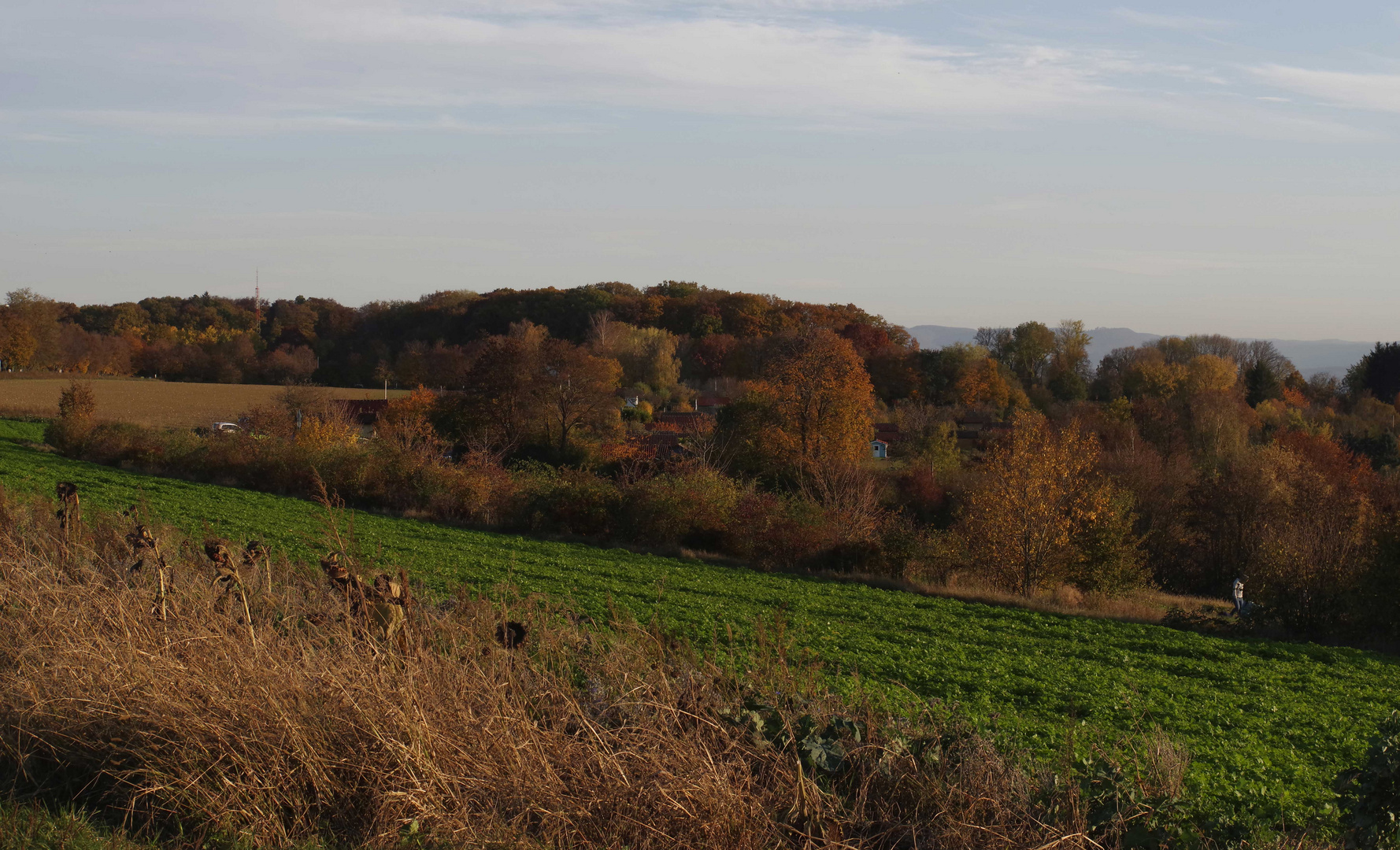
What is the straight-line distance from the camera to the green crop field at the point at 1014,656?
913 cm

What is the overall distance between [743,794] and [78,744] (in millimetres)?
3409

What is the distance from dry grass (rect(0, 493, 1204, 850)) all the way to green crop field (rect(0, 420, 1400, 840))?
86 centimetres

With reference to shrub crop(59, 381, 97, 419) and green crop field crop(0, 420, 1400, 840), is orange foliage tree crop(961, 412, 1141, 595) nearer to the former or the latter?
green crop field crop(0, 420, 1400, 840)

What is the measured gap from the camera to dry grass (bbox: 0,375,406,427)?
52634mm

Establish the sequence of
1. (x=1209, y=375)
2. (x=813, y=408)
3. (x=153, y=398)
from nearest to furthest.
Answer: (x=813, y=408)
(x=153, y=398)
(x=1209, y=375)

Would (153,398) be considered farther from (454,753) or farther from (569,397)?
(454,753)

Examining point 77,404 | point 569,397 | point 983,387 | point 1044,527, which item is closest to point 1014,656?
point 1044,527

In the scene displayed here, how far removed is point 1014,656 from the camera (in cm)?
1534

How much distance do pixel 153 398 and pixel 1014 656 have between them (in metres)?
63.8

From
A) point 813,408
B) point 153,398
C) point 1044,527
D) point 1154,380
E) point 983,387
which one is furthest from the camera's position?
point 1154,380

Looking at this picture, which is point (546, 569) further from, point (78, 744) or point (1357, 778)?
point (1357, 778)

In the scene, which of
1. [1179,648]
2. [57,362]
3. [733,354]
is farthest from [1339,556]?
[57,362]

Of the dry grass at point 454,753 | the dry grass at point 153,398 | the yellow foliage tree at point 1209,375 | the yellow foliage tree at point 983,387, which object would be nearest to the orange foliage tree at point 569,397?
the dry grass at point 153,398

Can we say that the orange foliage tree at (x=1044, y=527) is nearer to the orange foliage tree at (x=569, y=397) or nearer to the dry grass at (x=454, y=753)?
the dry grass at (x=454, y=753)
